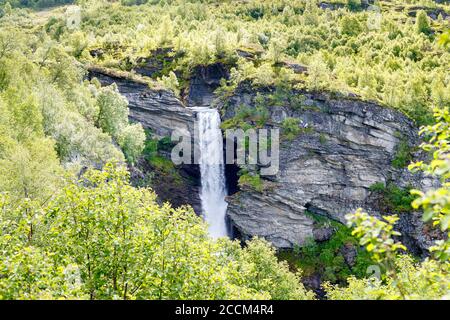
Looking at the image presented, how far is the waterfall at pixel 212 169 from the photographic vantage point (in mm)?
66438

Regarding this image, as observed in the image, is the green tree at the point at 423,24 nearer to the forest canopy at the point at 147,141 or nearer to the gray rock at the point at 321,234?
the forest canopy at the point at 147,141

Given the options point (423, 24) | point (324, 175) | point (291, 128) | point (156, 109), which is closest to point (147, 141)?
point (156, 109)

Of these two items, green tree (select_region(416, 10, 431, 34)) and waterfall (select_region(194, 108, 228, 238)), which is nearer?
waterfall (select_region(194, 108, 228, 238))

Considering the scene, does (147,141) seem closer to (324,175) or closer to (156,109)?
(156,109)

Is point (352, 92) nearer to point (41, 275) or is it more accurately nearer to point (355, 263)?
point (355, 263)

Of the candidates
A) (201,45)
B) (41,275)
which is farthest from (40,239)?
(201,45)

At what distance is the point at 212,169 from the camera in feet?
224

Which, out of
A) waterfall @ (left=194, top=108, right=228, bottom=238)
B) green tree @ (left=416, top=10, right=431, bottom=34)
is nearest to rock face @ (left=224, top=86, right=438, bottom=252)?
waterfall @ (left=194, top=108, right=228, bottom=238)

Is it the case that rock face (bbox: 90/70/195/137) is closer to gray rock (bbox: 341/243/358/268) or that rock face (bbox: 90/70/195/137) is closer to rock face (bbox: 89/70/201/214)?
rock face (bbox: 89/70/201/214)

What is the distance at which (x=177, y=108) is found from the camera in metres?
69.6

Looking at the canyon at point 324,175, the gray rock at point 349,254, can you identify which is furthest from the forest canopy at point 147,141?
the gray rock at point 349,254

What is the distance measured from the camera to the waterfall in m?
66.4

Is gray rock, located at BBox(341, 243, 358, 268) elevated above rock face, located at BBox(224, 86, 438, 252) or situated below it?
below

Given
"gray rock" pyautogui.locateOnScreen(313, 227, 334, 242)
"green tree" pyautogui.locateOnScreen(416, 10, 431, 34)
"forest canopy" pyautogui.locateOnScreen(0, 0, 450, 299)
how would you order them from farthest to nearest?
"green tree" pyautogui.locateOnScreen(416, 10, 431, 34)
"gray rock" pyautogui.locateOnScreen(313, 227, 334, 242)
"forest canopy" pyautogui.locateOnScreen(0, 0, 450, 299)
